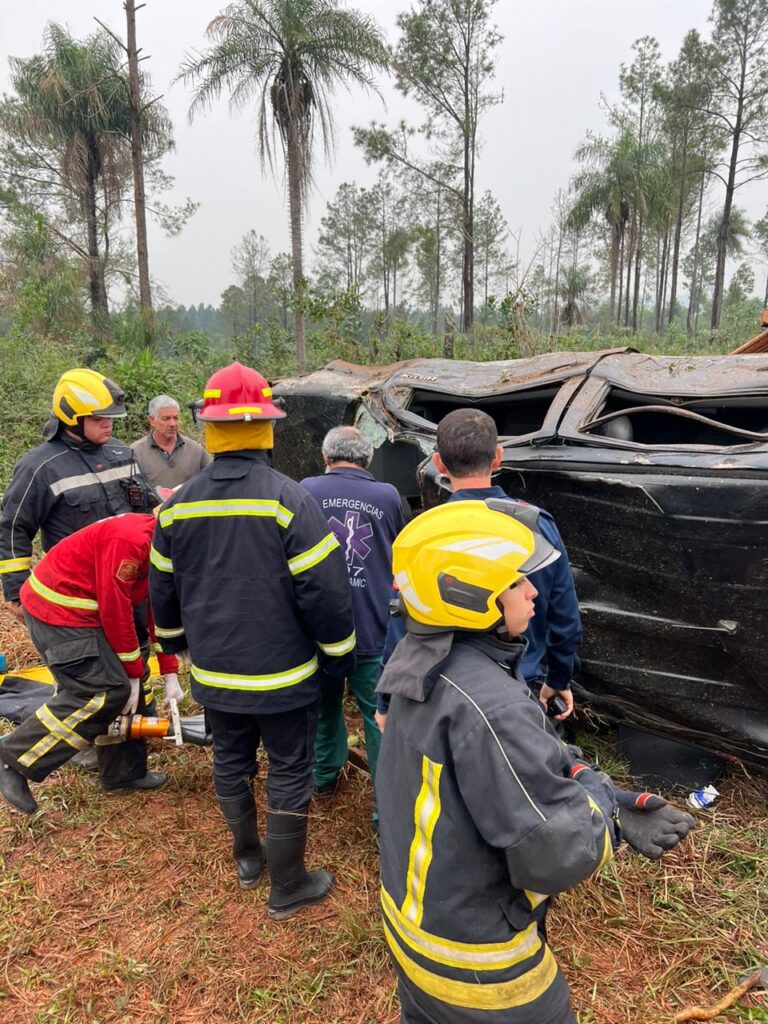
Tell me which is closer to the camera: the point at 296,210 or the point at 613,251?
the point at 296,210

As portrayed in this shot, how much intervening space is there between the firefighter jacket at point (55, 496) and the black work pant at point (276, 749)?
1354 millimetres

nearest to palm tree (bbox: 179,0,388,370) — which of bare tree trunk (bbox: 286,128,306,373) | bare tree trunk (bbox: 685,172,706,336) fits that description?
bare tree trunk (bbox: 286,128,306,373)

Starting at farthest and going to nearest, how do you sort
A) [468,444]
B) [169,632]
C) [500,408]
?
[500,408]
[169,632]
[468,444]

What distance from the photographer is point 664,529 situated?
7.86ft

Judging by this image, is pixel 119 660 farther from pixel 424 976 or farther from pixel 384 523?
pixel 424 976

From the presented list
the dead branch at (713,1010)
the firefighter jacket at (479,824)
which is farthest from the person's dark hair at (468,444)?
the dead branch at (713,1010)

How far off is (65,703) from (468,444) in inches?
73.8

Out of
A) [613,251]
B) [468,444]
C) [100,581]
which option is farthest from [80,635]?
[613,251]

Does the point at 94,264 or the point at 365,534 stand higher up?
the point at 94,264

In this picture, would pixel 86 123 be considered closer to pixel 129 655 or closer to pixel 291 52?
pixel 291 52

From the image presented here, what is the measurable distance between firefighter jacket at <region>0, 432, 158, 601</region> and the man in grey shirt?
1.09 meters

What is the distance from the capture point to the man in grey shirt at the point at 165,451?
168 inches

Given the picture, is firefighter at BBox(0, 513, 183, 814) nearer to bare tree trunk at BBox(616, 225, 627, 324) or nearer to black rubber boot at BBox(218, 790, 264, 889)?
black rubber boot at BBox(218, 790, 264, 889)

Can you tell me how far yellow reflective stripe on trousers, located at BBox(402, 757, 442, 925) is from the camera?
1125 millimetres
